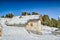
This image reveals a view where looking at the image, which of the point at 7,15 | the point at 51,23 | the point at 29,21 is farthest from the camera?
the point at 51,23

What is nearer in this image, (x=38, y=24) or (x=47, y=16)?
(x=38, y=24)

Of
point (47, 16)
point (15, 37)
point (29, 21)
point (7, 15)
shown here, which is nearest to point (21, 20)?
point (29, 21)

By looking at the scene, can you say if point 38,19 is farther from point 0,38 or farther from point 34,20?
point 0,38

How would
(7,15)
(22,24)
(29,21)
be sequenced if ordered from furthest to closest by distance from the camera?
(7,15)
(29,21)
(22,24)

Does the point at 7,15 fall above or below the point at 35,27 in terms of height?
above

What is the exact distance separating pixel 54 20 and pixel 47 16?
108 centimetres

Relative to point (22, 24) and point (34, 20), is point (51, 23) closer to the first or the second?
point (34, 20)

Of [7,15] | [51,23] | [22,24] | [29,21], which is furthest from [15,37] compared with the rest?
→ [51,23]

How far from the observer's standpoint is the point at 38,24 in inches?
748

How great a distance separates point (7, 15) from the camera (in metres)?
22.6

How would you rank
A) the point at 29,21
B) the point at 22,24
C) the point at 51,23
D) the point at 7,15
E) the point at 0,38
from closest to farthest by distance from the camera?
the point at 0,38
the point at 22,24
the point at 29,21
the point at 7,15
the point at 51,23

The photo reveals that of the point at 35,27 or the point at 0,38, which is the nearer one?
the point at 0,38

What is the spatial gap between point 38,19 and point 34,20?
1.38 ft

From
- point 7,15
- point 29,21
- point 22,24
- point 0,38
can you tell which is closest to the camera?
point 0,38
